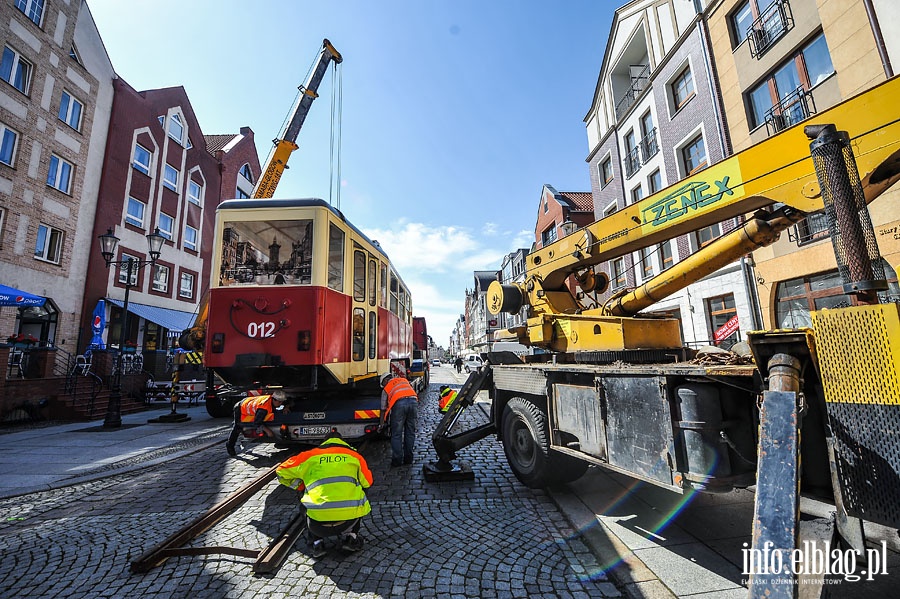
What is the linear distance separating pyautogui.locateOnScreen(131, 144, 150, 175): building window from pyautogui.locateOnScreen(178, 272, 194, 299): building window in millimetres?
5185

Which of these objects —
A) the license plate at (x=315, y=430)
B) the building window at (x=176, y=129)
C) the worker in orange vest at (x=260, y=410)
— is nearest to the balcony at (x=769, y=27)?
the license plate at (x=315, y=430)

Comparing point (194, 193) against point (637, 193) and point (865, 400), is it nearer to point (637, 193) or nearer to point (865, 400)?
point (637, 193)

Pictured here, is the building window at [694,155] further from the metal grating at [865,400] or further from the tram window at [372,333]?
the metal grating at [865,400]

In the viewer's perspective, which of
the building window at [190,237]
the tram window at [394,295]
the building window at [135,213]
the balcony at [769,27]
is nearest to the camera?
the tram window at [394,295]

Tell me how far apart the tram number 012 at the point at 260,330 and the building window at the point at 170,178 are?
19.0 meters

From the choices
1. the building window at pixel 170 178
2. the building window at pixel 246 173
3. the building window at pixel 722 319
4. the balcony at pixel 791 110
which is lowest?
the building window at pixel 722 319

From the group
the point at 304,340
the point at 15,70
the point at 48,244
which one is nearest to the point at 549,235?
the point at 304,340

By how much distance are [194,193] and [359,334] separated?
20.9 m

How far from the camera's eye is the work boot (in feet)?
10.5

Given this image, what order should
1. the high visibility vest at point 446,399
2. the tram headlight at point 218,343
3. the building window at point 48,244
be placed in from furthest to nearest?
the building window at point 48,244 < the high visibility vest at point 446,399 < the tram headlight at point 218,343

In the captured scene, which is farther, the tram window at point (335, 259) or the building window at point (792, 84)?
the building window at point (792, 84)

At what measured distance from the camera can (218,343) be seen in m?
5.41

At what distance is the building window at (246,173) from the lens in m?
26.6

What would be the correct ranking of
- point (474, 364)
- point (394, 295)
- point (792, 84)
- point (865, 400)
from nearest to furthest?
point (865, 400), point (394, 295), point (792, 84), point (474, 364)
